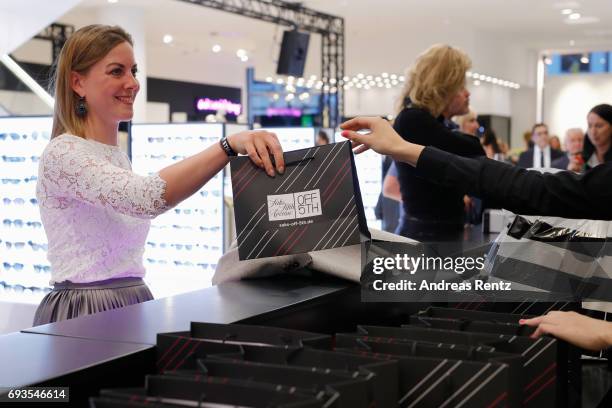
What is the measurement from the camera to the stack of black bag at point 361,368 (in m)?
0.77

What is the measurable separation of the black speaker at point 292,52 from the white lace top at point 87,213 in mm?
10897

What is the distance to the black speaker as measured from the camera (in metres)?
12.6

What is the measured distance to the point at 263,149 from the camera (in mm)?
1407

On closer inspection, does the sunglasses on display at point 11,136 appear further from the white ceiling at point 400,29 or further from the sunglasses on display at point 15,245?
the white ceiling at point 400,29

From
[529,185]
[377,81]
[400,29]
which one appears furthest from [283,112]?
[529,185]

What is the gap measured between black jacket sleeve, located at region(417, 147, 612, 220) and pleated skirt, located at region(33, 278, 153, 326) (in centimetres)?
93

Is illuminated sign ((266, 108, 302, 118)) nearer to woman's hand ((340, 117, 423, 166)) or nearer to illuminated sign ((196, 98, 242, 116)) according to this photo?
illuminated sign ((196, 98, 242, 116))

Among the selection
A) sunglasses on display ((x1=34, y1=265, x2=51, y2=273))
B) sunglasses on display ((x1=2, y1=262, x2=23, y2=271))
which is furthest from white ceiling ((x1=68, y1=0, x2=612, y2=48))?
sunglasses on display ((x1=34, y1=265, x2=51, y2=273))

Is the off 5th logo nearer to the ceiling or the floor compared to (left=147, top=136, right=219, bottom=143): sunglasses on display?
nearer to the floor

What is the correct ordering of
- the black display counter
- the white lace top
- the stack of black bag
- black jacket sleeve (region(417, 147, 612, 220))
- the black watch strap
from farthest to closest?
the white lace top < the black watch strap < black jacket sleeve (region(417, 147, 612, 220)) < the black display counter < the stack of black bag

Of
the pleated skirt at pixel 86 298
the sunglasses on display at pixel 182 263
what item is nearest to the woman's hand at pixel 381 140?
the pleated skirt at pixel 86 298

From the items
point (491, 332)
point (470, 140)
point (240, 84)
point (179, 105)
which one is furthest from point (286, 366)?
point (240, 84)

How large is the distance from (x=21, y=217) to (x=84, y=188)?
3.34 metres

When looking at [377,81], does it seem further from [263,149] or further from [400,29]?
[263,149]
